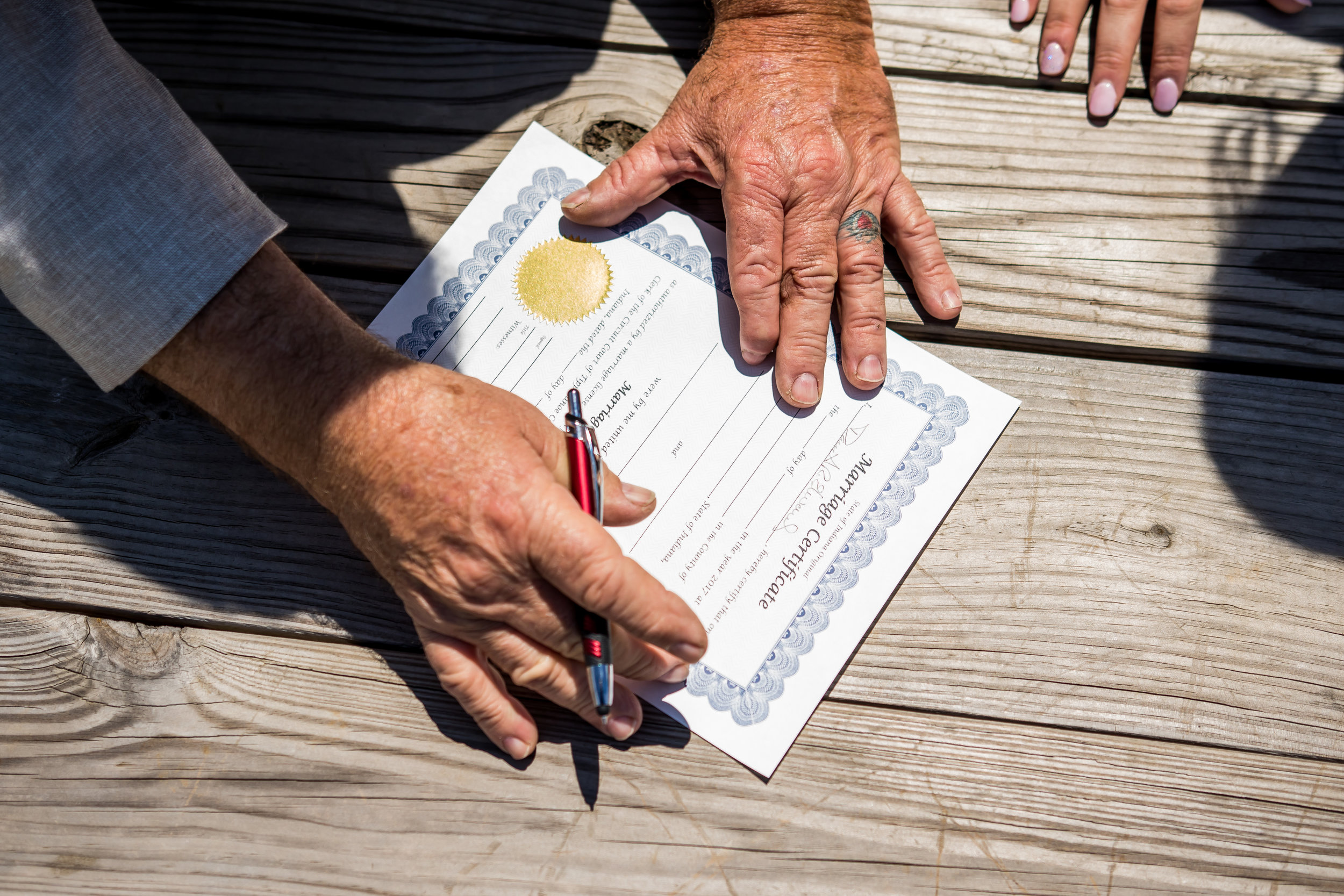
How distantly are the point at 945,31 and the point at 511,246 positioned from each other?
1.96 ft

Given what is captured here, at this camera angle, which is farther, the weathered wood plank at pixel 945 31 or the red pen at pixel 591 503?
the weathered wood plank at pixel 945 31

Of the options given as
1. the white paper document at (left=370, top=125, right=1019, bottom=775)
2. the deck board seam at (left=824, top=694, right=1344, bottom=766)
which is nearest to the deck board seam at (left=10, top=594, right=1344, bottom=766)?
the deck board seam at (left=824, top=694, right=1344, bottom=766)

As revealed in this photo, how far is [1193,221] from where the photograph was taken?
850 mm

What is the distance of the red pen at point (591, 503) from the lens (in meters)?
0.65

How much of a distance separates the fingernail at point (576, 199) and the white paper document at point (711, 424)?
31 millimetres

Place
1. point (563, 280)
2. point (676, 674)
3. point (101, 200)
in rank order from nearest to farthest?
point (101, 200) → point (676, 674) → point (563, 280)

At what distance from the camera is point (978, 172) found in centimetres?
86

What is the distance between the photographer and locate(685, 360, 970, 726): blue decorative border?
0.73 meters

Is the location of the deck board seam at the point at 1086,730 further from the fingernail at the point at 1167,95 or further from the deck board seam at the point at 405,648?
the fingernail at the point at 1167,95

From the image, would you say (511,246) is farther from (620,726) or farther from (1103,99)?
(1103,99)

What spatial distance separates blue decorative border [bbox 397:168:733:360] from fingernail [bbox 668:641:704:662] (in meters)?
0.39

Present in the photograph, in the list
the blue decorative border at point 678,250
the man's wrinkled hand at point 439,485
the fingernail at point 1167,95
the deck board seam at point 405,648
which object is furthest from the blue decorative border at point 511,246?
the fingernail at point 1167,95

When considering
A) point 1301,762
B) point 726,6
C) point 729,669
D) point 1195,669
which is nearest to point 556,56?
point 726,6

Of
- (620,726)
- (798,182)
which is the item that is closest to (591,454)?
(620,726)
